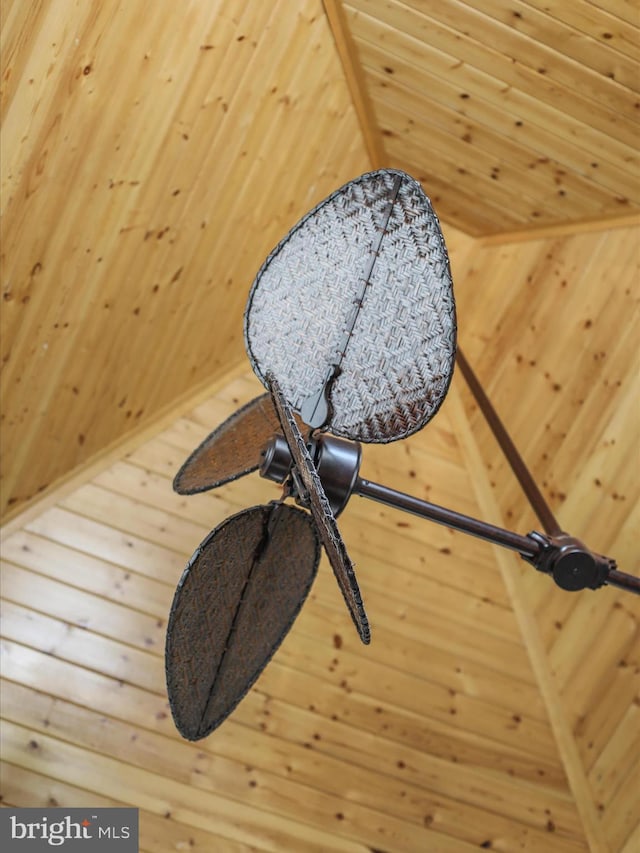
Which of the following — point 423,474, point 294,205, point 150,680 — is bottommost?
point 150,680

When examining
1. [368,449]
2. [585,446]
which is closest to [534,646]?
[585,446]

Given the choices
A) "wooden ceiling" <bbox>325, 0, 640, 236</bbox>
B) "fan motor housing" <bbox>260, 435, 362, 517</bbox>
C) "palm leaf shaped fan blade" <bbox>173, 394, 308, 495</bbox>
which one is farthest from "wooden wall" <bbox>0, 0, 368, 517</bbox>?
"fan motor housing" <bbox>260, 435, 362, 517</bbox>

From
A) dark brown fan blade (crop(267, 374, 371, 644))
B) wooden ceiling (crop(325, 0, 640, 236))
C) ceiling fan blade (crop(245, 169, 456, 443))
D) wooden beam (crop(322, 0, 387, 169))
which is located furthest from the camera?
wooden beam (crop(322, 0, 387, 169))

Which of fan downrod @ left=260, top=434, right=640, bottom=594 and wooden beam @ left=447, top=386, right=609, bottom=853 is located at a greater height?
fan downrod @ left=260, top=434, right=640, bottom=594

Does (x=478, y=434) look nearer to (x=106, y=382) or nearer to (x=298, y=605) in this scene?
(x=106, y=382)

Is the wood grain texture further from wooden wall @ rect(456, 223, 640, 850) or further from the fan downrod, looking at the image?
the fan downrod

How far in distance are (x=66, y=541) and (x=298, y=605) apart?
5.41 feet

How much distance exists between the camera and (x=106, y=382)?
2.71 metres

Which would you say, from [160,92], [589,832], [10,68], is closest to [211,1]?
[160,92]

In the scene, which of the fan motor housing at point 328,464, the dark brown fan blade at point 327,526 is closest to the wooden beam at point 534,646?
the fan motor housing at point 328,464

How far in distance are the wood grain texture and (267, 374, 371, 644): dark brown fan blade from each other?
1.85 m

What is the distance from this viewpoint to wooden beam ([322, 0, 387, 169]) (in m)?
2.37

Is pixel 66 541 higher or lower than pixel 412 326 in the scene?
lower

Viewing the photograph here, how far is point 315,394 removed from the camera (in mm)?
1323
